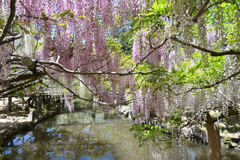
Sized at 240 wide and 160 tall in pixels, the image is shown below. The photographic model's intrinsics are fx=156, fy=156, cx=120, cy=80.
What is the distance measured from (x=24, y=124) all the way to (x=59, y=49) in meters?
5.74

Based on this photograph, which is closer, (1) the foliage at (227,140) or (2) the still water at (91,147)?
(2) the still water at (91,147)

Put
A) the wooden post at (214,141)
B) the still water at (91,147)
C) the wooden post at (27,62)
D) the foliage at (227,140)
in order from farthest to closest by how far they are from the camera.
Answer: the foliage at (227,140), the still water at (91,147), the wooden post at (214,141), the wooden post at (27,62)

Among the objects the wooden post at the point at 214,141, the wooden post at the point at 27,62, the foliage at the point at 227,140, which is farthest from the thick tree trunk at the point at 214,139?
the wooden post at the point at 27,62

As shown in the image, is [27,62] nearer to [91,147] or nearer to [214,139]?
[214,139]

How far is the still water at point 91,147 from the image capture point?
4.26 metres

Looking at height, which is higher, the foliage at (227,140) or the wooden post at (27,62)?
the wooden post at (27,62)

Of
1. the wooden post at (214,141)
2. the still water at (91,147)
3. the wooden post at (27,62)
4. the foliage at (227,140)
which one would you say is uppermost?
the wooden post at (27,62)

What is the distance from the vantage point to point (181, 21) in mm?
1229

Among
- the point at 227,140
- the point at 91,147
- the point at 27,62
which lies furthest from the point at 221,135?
the point at 27,62

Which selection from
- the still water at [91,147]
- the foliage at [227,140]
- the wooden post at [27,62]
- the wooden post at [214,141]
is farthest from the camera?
the foliage at [227,140]

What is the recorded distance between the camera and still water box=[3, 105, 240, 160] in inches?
168

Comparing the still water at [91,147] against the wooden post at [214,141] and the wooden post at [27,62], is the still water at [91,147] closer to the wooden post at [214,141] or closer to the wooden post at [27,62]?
the wooden post at [214,141]

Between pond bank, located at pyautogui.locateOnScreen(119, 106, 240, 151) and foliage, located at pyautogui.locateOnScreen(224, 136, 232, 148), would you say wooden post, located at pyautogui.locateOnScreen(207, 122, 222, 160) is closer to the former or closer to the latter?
pond bank, located at pyautogui.locateOnScreen(119, 106, 240, 151)

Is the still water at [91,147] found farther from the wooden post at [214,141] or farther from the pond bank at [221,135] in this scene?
the wooden post at [214,141]
